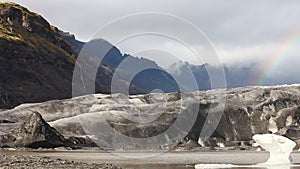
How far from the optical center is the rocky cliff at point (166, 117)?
539 ft

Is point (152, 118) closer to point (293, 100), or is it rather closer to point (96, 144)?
point (96, 144)

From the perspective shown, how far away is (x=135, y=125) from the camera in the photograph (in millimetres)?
168625

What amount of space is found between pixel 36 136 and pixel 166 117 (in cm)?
6007

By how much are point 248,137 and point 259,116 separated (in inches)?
Answer: 409

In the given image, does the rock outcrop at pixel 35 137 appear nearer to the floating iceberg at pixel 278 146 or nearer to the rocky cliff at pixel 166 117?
the rocky cliff at pixel 166 117

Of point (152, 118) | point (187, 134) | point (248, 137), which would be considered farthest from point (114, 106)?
point (248, 137)

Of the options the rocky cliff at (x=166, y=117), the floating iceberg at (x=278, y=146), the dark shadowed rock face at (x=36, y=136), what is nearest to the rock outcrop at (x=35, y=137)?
the dark shadowed rock face at (x=36, y=136)

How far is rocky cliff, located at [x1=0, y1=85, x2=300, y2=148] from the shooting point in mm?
164250

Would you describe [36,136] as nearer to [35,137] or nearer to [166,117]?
[35,137]

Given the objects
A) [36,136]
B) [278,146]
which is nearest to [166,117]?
[36,136]

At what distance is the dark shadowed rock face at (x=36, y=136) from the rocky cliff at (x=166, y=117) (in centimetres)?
2495

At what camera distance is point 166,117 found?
587 ft

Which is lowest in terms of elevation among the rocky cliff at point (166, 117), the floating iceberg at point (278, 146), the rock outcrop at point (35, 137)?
the floating iceberg at point (278, 146)

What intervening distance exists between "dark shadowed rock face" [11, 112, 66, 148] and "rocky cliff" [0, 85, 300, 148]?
982 inches
